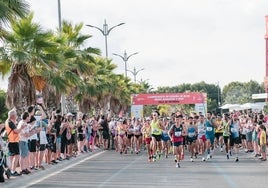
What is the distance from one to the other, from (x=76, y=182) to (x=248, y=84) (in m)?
142

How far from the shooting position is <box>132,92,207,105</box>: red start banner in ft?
190

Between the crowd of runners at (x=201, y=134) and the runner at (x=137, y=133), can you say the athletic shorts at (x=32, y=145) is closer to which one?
the crowd of runners at (x=201, y=134)

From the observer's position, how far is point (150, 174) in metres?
18.0

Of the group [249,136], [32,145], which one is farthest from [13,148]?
[249,136]

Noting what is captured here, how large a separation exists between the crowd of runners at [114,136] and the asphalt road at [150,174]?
46 centimetres

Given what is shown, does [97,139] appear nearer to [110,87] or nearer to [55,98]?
[55,98]

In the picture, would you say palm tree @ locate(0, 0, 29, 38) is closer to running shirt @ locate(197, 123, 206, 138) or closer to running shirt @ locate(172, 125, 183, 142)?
running shirt @ locate(172, 125, 183, 142)

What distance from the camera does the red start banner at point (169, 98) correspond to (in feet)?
190

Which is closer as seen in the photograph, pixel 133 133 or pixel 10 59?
pixel 10 59

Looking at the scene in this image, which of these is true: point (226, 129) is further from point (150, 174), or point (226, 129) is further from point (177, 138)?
point (150, 174)

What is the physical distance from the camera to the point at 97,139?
33.1 meters

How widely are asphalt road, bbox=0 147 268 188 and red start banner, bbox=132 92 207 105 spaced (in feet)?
111

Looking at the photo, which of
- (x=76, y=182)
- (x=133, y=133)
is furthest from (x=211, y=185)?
(x=133, y=133)

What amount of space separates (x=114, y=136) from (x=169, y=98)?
95.8ft
